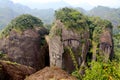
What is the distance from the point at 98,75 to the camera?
22.6ft

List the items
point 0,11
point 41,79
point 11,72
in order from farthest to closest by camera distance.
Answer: point 0,11 < point 11,72 < point 41,79

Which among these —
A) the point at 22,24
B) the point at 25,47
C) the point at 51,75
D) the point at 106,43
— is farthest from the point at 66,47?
the point at 51,75

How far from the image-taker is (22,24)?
32562mm

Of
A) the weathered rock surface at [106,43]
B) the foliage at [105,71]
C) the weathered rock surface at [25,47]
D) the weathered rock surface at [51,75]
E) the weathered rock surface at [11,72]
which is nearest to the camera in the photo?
the foliage at [105,71]

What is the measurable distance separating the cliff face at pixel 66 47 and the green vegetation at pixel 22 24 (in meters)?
2.39

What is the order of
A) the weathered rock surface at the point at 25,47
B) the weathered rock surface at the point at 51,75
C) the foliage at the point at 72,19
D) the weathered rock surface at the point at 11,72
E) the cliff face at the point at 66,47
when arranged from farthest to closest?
the foliage at the point at 72,19 < the weathered rock surface at the point at 25,47 < the cliff face at the point at 66,47 < the weathered rock surface at the point at 11,72 < the weathered rock surface at the point at 51,75

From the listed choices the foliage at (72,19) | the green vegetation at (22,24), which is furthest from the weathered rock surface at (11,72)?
the green vegetation at (22,24)

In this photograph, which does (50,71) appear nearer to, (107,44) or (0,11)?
(107,44)

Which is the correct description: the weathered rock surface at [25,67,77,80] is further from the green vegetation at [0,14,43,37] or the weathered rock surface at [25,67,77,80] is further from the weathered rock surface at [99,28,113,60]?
the weathered rock surface at [99,28,113,60]

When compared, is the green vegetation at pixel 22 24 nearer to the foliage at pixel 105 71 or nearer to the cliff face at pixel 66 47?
the cliff face at pixel 66 47

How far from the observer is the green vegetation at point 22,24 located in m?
32.2

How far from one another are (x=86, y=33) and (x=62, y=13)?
3353 millimetres

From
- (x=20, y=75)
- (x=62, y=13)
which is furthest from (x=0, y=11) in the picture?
(x=20, y=75)

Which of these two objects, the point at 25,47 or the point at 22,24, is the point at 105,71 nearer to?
the point at 25,47
